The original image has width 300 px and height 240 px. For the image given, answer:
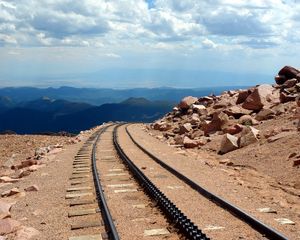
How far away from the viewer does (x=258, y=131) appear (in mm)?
24078

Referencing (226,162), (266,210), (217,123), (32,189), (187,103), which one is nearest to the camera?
(266,210)

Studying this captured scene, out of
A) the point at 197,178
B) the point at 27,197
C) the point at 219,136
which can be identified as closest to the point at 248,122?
the point at 219,136

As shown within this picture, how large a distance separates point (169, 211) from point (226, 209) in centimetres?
153

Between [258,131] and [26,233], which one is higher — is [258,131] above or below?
above

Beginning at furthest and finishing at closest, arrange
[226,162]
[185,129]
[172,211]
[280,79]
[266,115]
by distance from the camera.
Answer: [280,79] < [185,129] < [266,115] < [226,162] < [172,211]

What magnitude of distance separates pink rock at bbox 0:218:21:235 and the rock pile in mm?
14377

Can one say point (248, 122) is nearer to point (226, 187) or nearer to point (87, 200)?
point (226, 187)

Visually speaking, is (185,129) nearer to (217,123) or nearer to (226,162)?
(217,123)

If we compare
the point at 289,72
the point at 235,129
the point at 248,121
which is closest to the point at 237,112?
the point at 248,121

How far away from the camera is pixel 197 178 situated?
16.3 m

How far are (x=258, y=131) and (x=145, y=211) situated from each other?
45.8 feet

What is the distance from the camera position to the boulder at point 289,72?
38031 mm

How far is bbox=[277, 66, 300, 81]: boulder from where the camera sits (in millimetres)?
38031

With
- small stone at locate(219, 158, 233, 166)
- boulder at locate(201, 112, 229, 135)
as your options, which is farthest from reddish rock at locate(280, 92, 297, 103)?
small stone at locate(219, 158, 233, 166)
